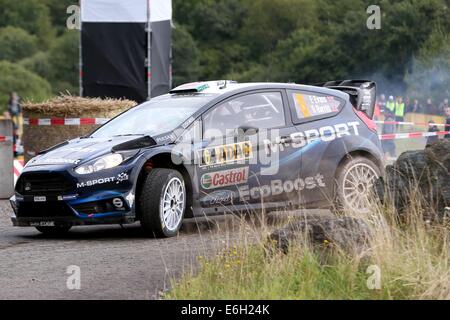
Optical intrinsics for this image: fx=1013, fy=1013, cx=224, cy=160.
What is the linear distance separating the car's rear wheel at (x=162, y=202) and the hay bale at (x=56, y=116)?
20.0ft

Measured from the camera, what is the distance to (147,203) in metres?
9.89

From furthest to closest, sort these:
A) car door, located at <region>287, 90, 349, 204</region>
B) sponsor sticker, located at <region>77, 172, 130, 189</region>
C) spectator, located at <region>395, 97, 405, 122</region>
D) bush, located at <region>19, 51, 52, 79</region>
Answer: bush, located at <region>19, 51, 52, 79</region> → spectator, located at <region>395, 97, 405, 122</region> → car door, located at <region>287, 90, 349, 204</region> → sponsor sticker, located at <region>77, 172, 130, 189</region>

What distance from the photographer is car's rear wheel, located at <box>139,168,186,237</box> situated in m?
9.90

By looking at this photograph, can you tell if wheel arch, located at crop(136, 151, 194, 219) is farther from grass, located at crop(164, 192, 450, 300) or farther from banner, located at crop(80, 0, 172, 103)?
banner, located at crop(80, 0, 172, 103)

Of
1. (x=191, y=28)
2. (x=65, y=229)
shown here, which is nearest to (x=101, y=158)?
(x=65, y=229)

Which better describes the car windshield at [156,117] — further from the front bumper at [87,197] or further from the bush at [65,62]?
the bush at [65,62]

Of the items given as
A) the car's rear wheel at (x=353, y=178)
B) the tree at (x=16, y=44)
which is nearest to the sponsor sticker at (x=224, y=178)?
the car's rear wheel at (x=353, y=178)

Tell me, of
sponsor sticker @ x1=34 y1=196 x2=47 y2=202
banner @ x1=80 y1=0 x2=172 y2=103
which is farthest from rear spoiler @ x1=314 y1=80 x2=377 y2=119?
banner @ x1=80 y1=0 x2=172 y2=103

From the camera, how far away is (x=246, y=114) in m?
Answer: 11.0

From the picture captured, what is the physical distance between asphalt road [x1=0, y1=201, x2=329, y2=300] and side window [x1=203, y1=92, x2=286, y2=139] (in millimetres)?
1059

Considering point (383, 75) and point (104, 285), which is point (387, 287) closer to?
point (104, 285)

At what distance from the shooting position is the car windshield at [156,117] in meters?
10.6

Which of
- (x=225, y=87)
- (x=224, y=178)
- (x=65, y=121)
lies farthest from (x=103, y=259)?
(x=65, y=121)

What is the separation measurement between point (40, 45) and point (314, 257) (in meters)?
83.3
